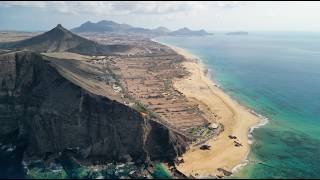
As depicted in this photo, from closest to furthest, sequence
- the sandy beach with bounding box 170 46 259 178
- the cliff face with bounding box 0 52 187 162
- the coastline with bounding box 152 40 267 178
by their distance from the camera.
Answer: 1. the coastline with bounding box 152 40 267 178
2. the sandy beach with bounding box 170 46 259 178
3. the cliff face with bounding box 0 52 187 162

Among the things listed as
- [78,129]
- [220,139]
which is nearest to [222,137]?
[220,139]

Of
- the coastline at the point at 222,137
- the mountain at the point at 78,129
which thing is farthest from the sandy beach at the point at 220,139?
the mountain at the point at 78,129

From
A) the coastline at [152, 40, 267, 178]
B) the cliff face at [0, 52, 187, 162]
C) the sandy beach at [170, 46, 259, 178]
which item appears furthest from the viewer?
the cliff face at [0, 52, 187, 162]

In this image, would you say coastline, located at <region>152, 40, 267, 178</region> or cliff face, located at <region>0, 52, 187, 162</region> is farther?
cliff face, located at <region>0, 52, 187, 162</region>

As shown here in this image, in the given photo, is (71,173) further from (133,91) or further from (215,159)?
(133,91)

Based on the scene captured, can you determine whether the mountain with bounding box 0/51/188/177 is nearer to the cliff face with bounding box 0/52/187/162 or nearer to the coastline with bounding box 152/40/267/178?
the cliff face with bounding box 0/52/187/162

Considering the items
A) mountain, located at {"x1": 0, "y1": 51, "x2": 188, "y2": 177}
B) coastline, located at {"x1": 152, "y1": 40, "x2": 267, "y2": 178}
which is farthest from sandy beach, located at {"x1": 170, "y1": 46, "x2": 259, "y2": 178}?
mountain, located at {"x1": 0, "y1": 51, "x2": 188, "y2": 177}

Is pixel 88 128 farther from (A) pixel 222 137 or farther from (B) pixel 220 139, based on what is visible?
(A) pixel 222 137

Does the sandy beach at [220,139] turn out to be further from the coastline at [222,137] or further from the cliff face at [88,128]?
the cliff face at [88,128]
